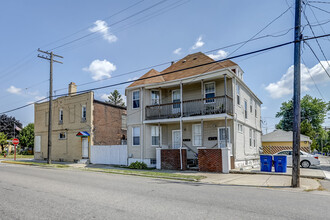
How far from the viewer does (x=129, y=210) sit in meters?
5.92

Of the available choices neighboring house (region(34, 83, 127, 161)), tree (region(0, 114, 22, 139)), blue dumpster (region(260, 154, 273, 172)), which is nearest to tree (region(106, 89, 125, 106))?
tree (region(0, 114, 22, 139))

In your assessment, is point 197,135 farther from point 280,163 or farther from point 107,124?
point 107,124

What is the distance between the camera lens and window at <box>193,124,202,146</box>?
18797 mm

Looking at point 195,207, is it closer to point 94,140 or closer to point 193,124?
point 193,124

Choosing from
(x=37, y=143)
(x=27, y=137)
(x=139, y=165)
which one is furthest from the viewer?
(x=27, y=137)

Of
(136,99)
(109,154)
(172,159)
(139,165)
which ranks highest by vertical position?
A: (136,99)

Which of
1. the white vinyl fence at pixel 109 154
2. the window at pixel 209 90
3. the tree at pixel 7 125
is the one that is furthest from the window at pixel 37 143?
the tree at pixel 7 125

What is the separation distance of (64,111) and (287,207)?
83.5ft

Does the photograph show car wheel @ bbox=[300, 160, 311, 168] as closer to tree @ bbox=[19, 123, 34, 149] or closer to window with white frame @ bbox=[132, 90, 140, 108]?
window with white frame @ bbox=[132, 90, 140, 108]

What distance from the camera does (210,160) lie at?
1573 centimetres

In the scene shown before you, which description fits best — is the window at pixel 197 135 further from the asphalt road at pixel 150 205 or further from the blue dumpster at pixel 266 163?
the asphalt road at pixel 150 205

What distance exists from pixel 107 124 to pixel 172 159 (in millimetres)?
11170

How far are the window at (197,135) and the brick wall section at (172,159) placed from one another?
2.15 metres

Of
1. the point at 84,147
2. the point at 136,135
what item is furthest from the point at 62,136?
the point at 136,135
